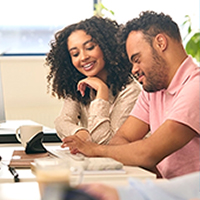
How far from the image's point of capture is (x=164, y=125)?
1.38 m

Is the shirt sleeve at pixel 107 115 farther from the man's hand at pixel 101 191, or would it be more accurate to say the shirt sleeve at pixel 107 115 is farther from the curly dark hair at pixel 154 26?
the man's hand at pixel 101 191

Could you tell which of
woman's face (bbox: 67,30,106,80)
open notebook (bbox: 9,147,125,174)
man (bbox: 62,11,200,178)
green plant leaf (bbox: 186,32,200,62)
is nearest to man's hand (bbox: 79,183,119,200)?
open notebook (bbox: 9,147,125,174)

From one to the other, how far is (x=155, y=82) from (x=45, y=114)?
1.98 meters

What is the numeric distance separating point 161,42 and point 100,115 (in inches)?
17.1

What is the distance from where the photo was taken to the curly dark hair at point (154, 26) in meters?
1.56

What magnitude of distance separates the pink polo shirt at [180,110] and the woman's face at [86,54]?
0.53m

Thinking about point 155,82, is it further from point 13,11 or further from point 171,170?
point 13,11

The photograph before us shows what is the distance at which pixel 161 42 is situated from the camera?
1547 millimetres

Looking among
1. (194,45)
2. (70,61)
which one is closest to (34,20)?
(194,45)

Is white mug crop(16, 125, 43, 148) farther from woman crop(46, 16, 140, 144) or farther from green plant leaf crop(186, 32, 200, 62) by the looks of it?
green plant leaf crop(186, 32, 200, 62)

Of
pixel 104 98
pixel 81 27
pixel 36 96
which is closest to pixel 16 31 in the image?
pixel 36 96

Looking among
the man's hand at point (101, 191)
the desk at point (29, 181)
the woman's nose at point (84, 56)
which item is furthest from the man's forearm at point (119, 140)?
the man's hand at point (101, 191)

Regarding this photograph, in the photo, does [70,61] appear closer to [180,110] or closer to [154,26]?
[154,26]

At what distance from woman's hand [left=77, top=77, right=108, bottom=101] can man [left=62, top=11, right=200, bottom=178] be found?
0.76ft
